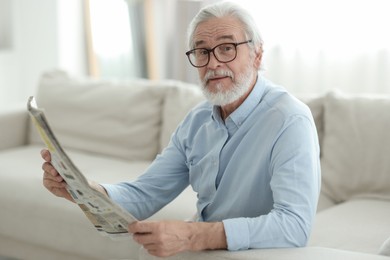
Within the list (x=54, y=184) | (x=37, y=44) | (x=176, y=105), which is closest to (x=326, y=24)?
(x=176, y=105)

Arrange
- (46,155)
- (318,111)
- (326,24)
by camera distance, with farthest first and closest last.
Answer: (326,24), (318,111), (46,155)

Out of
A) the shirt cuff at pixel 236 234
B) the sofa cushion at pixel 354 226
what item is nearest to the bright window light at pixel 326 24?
the sofa cushion at pixel 354 226

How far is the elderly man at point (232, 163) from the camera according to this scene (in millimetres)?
1646

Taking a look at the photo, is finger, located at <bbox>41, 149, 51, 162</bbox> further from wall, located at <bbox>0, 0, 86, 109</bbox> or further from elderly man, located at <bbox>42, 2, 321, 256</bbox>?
wall, located at <bbox>0, 0, 86, 109</bbox>

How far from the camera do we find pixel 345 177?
2.69 meters

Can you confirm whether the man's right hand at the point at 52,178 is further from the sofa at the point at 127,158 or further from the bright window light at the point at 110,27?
the bright window light at the point at 110,27

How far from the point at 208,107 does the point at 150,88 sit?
48.0 inches

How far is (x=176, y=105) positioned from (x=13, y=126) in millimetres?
888

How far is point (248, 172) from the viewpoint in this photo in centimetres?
184

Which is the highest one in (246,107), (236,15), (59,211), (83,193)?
→ (236,15)

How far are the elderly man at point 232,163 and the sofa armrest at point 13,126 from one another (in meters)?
1.62

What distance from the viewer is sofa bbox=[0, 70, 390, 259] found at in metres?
2.50

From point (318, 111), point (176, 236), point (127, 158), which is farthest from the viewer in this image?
point (127, 158)

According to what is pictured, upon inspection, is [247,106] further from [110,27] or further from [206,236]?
[110,27]
